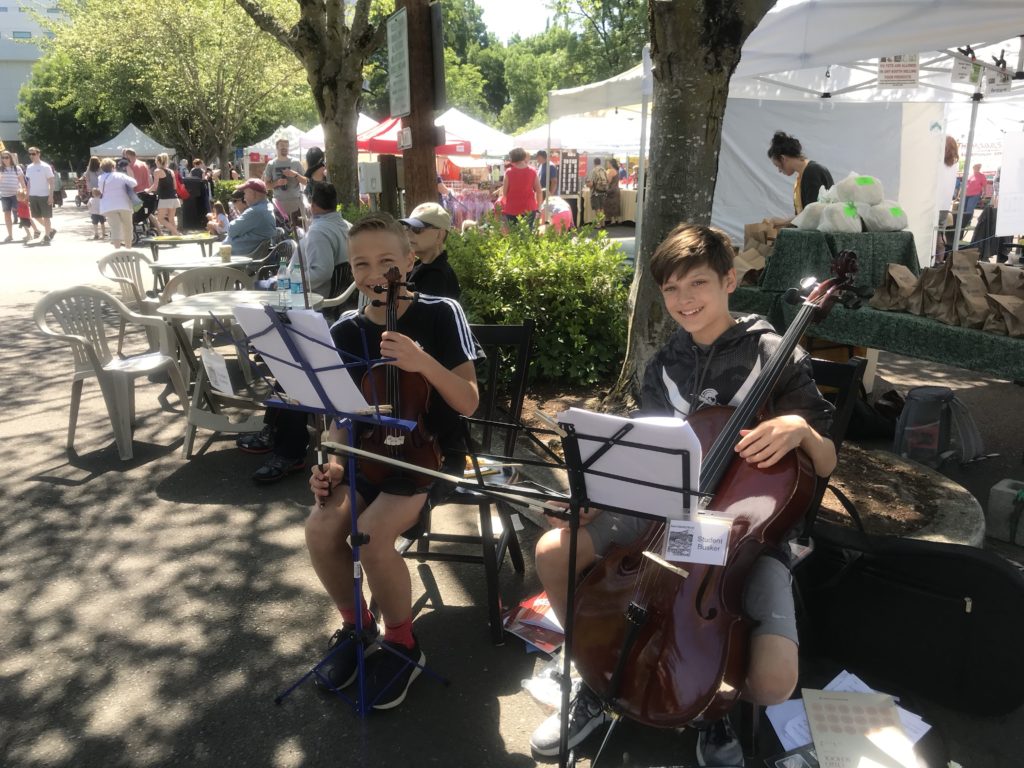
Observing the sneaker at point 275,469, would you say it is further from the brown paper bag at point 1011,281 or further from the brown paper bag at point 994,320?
the brown paper bag at point 1011,281

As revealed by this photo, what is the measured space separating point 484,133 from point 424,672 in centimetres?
1513

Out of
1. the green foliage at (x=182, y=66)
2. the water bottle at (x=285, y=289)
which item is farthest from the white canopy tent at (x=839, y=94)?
the green foliage at (x=182, y=66)

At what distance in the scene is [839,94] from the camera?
9.26 metres

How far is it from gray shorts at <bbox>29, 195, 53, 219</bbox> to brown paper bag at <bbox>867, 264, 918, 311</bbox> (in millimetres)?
16552

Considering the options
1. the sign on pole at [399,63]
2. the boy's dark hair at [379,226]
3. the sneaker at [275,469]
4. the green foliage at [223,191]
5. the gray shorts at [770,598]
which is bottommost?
the sneaker at [275,469]

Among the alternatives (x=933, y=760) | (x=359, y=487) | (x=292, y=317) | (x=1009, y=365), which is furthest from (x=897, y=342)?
(x=292, y=317)

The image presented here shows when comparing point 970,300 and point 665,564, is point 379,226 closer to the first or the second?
point 665,564

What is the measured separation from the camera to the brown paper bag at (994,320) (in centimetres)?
383

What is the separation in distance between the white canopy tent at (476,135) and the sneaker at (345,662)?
46.3ft

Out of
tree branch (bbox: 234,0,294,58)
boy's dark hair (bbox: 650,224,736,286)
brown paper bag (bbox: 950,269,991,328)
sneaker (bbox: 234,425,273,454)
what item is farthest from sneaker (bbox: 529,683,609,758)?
tree branch (bbox: 234,0,294,58)

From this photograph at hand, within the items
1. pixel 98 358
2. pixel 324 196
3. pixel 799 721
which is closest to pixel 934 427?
pixel 799 721

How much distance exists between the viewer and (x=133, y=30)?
Answer: 86.8 feet

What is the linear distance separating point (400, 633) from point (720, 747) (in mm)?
1039

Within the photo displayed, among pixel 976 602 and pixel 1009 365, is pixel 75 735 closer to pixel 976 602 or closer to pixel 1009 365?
pixel 976 602
